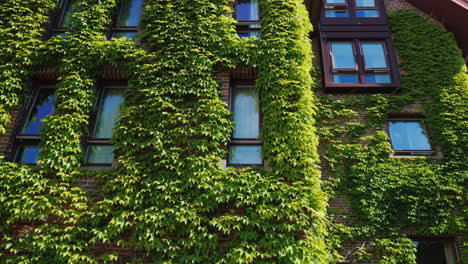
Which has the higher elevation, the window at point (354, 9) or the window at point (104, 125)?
the window at point (354, 9)

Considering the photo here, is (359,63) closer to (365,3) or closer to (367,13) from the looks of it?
(367,13)

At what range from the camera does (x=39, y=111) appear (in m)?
6.64

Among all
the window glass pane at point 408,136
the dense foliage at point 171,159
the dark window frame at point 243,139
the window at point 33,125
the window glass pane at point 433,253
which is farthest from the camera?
the window glass pane at point 408,136

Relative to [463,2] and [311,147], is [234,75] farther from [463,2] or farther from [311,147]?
[463,2]

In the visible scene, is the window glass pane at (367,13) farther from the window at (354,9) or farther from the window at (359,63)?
the window at (359,63)

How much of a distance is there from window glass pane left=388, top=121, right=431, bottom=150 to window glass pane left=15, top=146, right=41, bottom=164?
9.41m

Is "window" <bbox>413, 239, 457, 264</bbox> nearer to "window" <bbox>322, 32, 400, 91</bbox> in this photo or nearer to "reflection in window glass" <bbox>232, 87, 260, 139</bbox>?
"window" <bbox>322, 32, 400, 91</bbox>

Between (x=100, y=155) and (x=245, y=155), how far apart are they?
2976mm

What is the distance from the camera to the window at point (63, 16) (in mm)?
7493

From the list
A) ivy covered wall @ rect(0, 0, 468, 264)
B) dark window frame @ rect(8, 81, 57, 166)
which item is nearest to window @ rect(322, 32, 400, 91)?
ivy covered wall @ rect(0, 0, 468, 264)

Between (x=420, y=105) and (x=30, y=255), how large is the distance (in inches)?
421

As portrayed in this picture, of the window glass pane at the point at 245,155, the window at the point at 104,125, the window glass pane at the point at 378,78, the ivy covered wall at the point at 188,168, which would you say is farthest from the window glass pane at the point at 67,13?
the window glass pane at the point at 378,78

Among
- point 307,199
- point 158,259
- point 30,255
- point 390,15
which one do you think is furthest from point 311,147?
point 390,15

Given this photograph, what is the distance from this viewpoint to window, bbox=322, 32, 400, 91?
31.8ft
